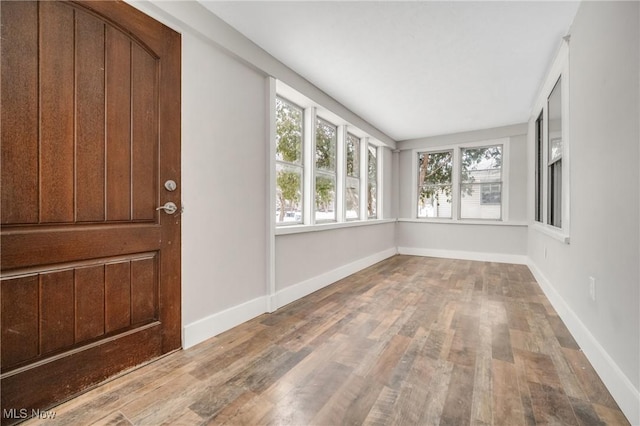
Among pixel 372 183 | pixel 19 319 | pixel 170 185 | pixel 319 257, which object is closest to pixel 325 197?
pixel 319 257

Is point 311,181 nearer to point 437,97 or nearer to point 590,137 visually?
point 437,97

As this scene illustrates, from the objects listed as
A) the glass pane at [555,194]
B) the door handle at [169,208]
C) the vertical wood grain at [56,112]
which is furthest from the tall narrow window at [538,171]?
the vertical wood grain at [56,112]

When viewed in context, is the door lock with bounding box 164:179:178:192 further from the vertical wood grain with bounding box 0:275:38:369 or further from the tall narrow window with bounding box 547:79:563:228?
the tall narrow window with bounding box 547:79:563:228

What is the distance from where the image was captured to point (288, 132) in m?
3.32

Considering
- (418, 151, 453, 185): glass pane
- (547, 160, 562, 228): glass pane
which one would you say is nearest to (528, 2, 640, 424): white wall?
(547, 160, 562, 228): glass pane

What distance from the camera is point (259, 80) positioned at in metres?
2.63

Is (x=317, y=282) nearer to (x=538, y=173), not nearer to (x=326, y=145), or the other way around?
(x=326, y=145)

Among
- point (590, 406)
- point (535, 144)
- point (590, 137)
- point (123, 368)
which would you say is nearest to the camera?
point (590, 406)

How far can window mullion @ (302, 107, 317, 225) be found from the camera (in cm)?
350

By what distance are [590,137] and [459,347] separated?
5.45 ft

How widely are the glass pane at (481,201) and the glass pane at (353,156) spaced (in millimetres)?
2222

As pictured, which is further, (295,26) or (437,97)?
(437,97)

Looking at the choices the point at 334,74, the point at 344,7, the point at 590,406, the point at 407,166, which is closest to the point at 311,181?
the point at 334,74

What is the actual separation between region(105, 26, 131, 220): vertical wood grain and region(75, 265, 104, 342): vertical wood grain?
315 millimetres
